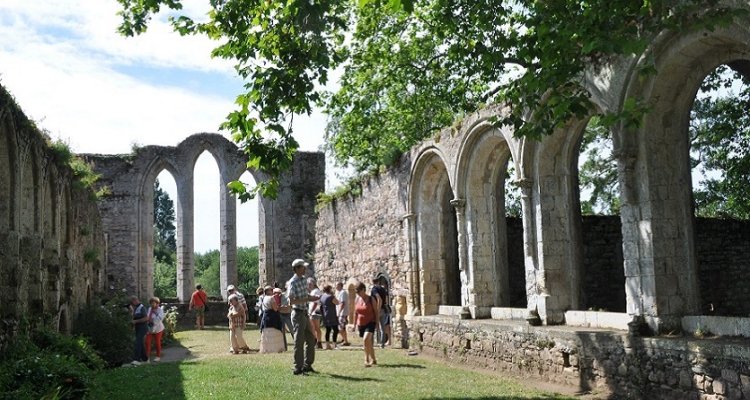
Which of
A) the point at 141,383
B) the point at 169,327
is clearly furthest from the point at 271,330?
the point at 169,327

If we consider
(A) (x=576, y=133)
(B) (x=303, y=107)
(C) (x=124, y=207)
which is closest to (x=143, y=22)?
(B) (x=303, y=107)

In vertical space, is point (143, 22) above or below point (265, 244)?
above

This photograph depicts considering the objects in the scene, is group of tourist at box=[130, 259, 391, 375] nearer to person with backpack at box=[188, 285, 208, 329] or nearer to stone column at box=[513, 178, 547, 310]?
stone column at box=[513, 178, 547, 310]

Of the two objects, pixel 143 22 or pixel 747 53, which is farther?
pixel 143 22

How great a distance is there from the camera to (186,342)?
18.7m

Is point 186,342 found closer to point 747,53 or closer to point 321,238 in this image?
point 321,238

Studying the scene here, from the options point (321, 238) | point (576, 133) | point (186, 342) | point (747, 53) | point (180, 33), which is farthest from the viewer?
point (321, 238)

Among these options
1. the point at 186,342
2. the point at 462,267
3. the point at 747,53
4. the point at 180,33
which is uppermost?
the point at 180,33

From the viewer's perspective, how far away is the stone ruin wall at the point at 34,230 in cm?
1010

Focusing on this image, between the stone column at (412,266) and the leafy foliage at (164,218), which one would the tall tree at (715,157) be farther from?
the leafy foliage at (164,218)

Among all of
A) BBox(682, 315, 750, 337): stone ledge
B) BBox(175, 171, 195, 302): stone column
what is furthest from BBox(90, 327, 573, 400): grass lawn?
BBox(175, 171, 195, 302): stone column

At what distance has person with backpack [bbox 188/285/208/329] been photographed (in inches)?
885

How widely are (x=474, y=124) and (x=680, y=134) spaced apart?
14.8 ft

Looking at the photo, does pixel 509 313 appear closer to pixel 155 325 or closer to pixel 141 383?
pixel 141 383
